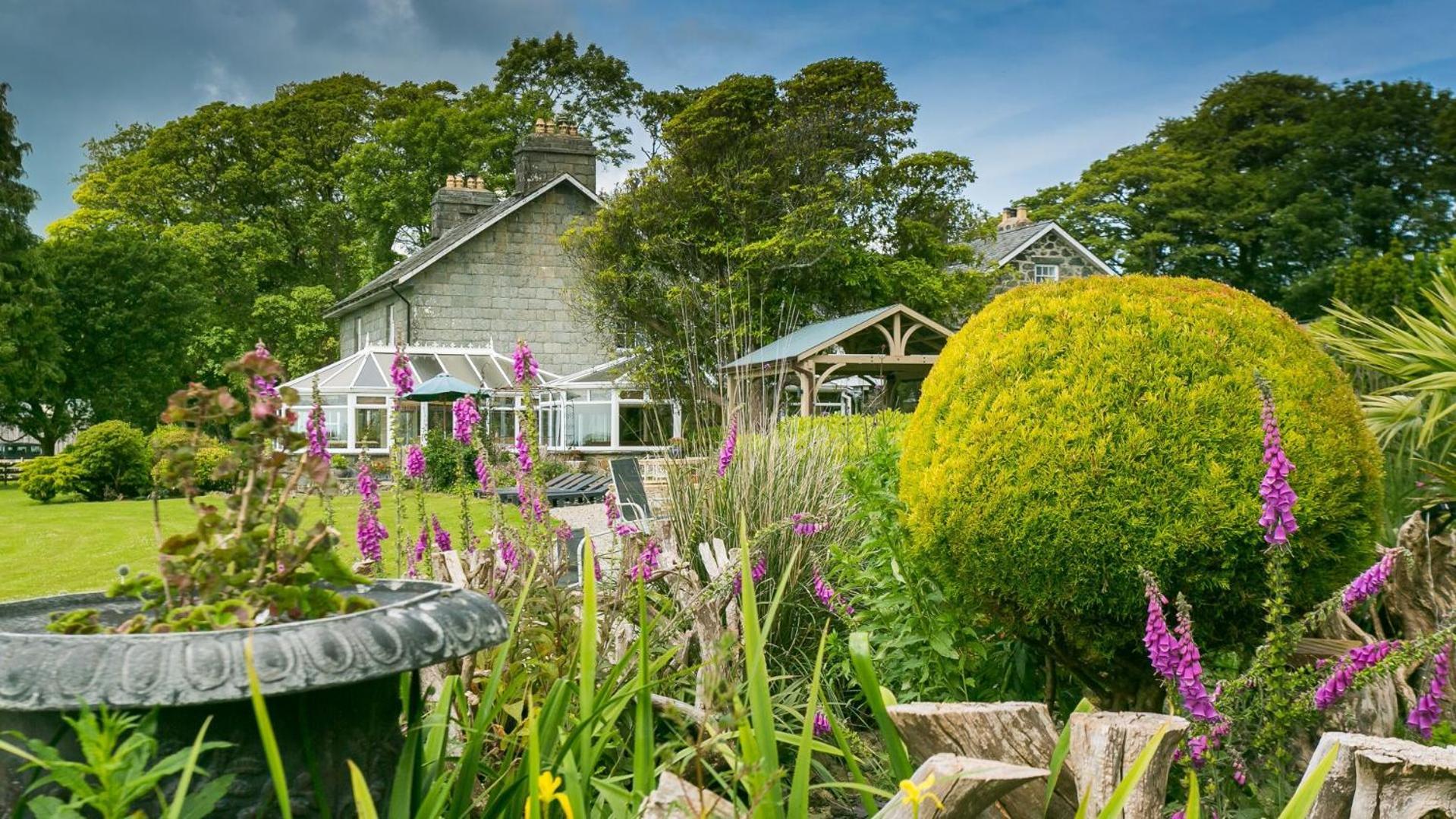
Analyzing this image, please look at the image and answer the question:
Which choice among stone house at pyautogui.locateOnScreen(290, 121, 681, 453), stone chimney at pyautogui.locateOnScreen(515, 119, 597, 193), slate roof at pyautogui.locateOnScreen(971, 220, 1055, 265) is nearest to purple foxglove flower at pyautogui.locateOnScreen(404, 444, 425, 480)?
stone house at pyautogui.locateOnScreen(290, 121, 681, 453)

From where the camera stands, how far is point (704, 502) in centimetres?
507

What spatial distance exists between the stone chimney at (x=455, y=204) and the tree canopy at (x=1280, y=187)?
63.3 feet

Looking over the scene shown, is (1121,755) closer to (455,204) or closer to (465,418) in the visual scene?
(465,418)

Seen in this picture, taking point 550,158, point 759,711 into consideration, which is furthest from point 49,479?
point 759,711

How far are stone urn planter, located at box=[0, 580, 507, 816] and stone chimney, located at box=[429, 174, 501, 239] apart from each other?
27.8 metres

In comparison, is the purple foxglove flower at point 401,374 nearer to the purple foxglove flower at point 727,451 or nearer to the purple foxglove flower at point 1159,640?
the purple foxglove flower at point 727,451

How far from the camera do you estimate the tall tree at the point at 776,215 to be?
20.6 meters

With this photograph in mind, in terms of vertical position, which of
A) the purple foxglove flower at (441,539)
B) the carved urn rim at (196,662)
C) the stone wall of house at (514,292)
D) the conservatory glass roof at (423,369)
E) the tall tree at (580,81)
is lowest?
the purple foxglove flower at (441,539)

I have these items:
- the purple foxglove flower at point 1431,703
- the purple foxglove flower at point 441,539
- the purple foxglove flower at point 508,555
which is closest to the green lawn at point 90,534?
the purple foxglove flower at point 441,539

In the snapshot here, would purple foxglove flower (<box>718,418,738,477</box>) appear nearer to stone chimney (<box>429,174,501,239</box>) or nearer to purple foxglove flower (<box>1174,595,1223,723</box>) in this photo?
purple foxglove flower (<box>1174,595,1223,723</box>)

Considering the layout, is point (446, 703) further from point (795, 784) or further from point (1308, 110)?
point (1308, 110)

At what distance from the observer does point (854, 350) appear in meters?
19.7

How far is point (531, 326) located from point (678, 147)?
23.0ft

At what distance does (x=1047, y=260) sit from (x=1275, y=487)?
29.4 meters
